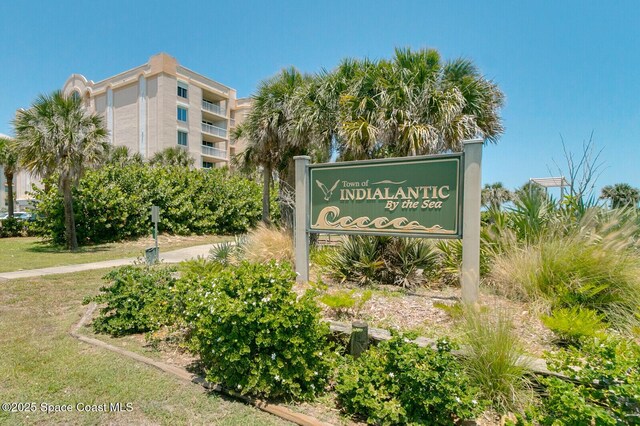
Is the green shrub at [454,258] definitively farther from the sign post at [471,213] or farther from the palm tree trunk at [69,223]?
the palm tree trunk at [69,223]

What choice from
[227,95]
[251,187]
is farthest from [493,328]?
[227,95]

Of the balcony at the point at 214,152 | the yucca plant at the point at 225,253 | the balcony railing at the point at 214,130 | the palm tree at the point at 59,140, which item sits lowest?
the yucca plant at the point at 225,253

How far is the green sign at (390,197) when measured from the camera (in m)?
4.72

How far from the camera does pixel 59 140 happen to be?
13.1 m

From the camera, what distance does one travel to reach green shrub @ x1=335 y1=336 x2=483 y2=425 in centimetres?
241

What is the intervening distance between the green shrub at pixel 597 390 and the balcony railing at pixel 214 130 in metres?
39.1

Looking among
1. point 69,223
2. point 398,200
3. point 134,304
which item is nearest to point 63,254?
point 69,223

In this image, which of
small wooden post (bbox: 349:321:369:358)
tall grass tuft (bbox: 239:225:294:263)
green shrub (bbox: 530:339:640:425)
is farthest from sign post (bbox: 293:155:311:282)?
green shrub (bbox: 530:339:640:425)

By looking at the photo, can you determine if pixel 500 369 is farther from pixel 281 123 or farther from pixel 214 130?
pixel 214 130

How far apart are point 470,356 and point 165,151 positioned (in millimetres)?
31098

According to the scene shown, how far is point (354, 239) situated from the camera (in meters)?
6.25

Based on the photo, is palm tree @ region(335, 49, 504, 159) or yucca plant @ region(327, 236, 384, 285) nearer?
yucca plant @ region(327, 236, 384, 285)

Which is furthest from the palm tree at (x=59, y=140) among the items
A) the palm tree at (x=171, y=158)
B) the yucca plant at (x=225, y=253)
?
the palm tree at (x=171, y=158)

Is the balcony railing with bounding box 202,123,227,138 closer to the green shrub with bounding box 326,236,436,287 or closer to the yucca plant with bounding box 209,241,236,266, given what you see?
the yucca plant with bounding box 209,241,236,266
